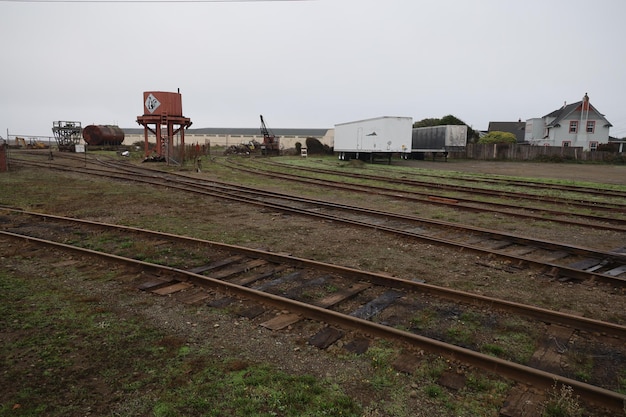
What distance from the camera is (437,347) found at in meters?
4.13

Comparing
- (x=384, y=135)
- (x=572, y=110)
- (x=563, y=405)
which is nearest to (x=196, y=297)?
(x=563, y=405)

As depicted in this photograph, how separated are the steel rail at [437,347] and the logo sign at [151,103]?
2558 cm

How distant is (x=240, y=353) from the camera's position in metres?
4.21

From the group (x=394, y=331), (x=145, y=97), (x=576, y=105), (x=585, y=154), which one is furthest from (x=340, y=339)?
(x=576, y=105)

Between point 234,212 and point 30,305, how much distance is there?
6841mm

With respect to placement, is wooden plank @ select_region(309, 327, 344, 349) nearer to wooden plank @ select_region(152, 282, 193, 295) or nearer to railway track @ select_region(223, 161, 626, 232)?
wooden plank @ select_region(152, 282, 193, 295)

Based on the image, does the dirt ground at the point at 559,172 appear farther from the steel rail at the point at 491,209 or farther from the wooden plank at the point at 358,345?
the wooden plank at the point at 358,345

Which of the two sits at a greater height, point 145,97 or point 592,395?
point 145,97

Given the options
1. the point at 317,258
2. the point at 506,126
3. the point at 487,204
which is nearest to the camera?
the point at 317,258

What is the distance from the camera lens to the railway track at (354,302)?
4027 mm

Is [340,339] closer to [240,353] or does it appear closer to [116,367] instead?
[240,353]

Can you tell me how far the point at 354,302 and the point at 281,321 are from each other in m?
1.08

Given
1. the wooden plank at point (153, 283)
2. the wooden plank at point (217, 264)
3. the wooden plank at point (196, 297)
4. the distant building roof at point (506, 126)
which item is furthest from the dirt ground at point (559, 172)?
the distant building roof at point (506, 126)

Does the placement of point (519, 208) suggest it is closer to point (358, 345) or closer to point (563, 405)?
point (358, 345)
